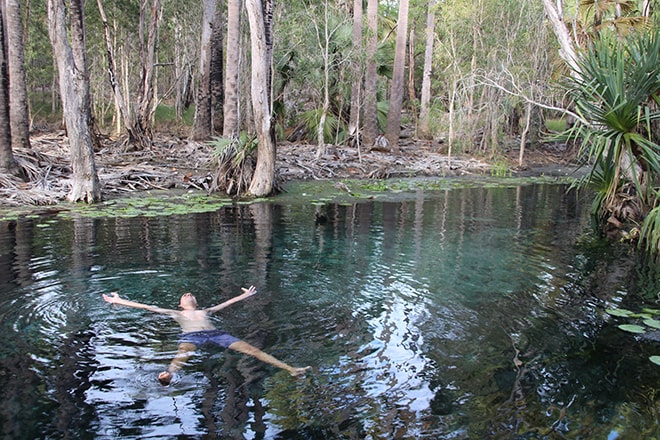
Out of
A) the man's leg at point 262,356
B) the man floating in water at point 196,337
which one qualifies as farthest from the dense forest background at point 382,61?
the man's leg at point 262,356

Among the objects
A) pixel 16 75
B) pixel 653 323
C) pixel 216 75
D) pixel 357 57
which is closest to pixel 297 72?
pixel 357 57

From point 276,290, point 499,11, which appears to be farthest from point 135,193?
point 499,11

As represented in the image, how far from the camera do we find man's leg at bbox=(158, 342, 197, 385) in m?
4.45

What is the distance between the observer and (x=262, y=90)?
1505 centimetres

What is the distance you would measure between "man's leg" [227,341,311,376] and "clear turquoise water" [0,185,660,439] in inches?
3.0

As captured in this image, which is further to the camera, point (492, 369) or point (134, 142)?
point (134, 142)

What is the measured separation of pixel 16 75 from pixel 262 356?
48.3ft

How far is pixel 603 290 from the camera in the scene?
24.3 feet

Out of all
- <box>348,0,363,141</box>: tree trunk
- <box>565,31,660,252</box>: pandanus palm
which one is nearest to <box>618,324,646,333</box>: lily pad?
<box>565,31,660,252</box>: pandanus palm

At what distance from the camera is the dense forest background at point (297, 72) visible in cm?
1327

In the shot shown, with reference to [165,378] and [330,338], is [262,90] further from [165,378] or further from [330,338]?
[165,378]

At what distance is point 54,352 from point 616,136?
8.66m

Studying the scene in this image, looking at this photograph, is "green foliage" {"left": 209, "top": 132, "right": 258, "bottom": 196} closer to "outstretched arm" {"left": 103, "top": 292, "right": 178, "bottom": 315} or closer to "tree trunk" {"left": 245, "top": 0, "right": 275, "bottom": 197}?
"tree trunk" {"left": 245, "top": 0, "right": 275, "bottom": 197}

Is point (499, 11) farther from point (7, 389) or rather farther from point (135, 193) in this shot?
point (7, 389)
